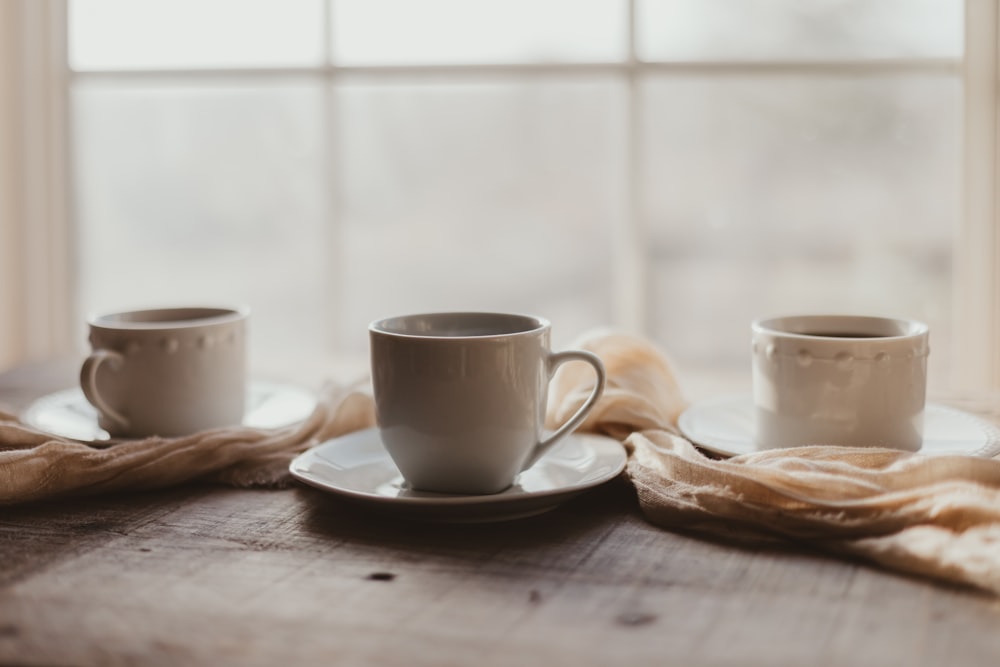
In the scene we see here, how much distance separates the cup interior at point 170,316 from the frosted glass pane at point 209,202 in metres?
1.09

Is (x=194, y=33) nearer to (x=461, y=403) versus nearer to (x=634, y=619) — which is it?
(x=461, y=403)

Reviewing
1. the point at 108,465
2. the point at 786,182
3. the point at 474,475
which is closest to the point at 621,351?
the point at 474,475

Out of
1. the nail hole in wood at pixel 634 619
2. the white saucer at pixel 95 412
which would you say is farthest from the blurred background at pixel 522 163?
the nail hole in wood at pixel 634 619

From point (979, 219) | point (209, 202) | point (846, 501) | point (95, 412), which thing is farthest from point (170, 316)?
point (979, 219)

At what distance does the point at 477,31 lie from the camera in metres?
1.97

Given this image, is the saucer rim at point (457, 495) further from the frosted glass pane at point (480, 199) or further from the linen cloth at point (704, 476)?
the frosted glass pane at point (480, 199)

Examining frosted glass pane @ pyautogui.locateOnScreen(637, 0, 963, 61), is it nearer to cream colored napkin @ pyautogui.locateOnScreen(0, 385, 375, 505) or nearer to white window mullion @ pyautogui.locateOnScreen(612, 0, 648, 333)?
white window mullion @ pyautogui.locateOnScreen(612, 0, 648, 333)

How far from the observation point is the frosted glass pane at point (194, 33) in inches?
79.7

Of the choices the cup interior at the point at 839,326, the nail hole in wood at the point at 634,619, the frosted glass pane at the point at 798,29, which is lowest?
the nail hole in wood at the point at 634,619

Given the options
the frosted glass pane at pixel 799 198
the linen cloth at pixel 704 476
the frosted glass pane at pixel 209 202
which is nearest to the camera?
the linen cloth at pixel 704 476

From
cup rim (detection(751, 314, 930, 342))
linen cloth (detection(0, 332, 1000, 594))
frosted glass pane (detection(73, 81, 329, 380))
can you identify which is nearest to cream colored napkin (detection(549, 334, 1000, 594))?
linen cloth (detection(0, 332, 1000, 594))

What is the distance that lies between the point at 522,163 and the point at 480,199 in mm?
105

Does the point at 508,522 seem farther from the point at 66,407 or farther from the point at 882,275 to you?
the point at 882,275

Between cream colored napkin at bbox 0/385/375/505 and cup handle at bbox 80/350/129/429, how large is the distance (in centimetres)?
3
